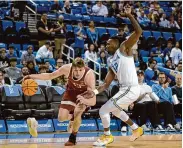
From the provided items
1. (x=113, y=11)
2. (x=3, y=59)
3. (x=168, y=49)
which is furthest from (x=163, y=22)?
(x=3, y=59)

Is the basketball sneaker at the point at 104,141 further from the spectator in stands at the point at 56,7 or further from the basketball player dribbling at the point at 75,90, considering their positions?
the spectator in stands at the point at 56,7

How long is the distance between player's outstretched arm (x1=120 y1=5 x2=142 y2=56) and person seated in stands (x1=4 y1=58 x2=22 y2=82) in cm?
619

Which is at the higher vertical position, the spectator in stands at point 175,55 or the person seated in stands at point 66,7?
the person seated in stands at point 66,7

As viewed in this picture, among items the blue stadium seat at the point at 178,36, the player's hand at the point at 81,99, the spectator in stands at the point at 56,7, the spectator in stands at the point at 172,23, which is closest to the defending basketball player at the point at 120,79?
the player's hand at the point at 81,99

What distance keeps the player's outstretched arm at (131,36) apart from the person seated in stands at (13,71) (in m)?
6.19

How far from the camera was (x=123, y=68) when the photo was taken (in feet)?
29.3

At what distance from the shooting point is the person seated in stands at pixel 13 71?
14406 millimetres

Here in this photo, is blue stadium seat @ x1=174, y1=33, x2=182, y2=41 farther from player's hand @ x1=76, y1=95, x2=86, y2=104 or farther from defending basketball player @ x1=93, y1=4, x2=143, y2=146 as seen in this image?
player's hand @ x1=76, y1=95, x2=86, y2=104

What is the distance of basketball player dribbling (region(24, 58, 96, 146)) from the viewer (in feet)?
29.8

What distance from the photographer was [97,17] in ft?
73.2

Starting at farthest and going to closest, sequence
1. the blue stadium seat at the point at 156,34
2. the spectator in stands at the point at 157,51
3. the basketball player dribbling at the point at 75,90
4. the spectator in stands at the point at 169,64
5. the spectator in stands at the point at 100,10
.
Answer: the spectator in stands at the point at 100,10 < the blue stadium seat at the point at 156,34 < the spectator in stands at the point at 157,51 < the spectator in stands at the point at 169,64 < the basketball player dribbling at the point at 75,90

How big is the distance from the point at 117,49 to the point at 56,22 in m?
10.3

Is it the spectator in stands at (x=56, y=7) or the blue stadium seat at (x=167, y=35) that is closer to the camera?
the spectator in stands at (x=56, y=7)

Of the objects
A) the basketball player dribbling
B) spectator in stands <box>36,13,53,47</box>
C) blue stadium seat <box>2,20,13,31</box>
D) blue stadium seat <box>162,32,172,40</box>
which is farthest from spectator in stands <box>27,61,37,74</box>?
blue stadium seat <box>162,32,172,40</box>
